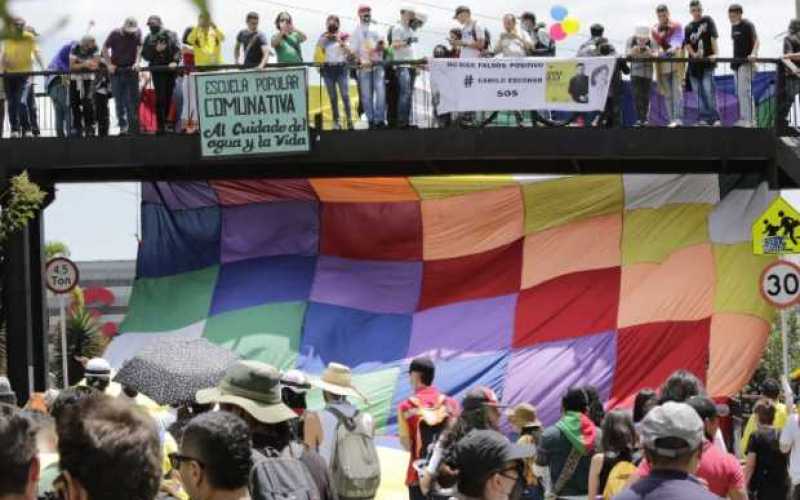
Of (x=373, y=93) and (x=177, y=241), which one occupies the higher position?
(x=373, y=93)

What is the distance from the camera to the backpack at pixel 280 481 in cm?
729

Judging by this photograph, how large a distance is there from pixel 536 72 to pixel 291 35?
3.37 m

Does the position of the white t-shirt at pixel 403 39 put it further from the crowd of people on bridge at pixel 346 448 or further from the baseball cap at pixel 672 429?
the baseball cap at pixel 672 429

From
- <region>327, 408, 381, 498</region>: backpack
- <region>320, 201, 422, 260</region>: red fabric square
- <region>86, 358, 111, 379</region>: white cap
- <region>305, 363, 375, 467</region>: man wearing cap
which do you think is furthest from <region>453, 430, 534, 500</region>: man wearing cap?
<region>320, 201, 422, 260</region>: red fabric square

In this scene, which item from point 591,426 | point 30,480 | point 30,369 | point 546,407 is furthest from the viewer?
point 30,369

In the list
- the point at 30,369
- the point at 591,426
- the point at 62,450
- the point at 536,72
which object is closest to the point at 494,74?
the point at 536,72

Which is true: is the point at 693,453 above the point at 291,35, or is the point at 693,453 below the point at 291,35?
below

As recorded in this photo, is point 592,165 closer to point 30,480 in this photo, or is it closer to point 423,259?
point 423,259

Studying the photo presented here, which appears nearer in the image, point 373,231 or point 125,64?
point 125,64

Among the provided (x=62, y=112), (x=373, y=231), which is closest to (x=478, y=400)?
(x=373, y=231)

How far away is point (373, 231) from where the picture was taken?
84.9 ft

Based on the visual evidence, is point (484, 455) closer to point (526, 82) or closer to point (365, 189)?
point (526, 82)

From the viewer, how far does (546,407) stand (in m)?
23.3

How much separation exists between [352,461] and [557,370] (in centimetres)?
1196
